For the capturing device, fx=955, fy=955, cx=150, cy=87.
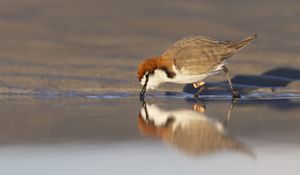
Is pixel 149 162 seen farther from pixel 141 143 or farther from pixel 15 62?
pixel 15 62

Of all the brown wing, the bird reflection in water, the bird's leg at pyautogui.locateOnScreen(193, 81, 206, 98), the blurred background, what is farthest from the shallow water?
the blurred background

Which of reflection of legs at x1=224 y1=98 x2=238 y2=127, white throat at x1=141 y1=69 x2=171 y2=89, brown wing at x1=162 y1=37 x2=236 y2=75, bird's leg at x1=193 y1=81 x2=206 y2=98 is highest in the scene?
brown wing at x1=162 y1=37 x2=236 y2=75

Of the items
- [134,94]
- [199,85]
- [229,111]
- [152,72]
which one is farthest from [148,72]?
[229,111]

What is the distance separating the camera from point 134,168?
7199mm

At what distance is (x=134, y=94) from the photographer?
11.7 meters

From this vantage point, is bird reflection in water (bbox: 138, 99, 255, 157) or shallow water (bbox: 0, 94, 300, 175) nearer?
shallow water (bbox: 0, 94, 300, 175)

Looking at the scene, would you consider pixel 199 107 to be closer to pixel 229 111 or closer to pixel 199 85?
pixel 229 111

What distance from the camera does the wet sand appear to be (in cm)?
761

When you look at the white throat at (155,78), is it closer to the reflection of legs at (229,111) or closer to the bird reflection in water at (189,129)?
the bird reflection in water at (189,129)

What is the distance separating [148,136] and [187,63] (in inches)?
112

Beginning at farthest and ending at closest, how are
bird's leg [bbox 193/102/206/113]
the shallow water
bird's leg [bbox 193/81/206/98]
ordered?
bird's leg [bbox 193/81/206/98] < bird's leg [bbox 193/102/206/113] < the shallow water

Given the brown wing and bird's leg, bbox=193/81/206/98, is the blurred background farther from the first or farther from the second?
the brown wing

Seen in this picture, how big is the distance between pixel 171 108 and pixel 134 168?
10.7 feet

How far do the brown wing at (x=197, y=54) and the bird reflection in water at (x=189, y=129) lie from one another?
31.6 inches
